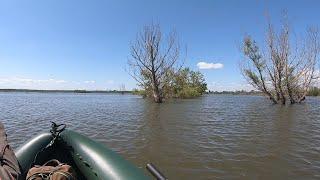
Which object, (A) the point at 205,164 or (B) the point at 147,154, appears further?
(B) the point at 147,154

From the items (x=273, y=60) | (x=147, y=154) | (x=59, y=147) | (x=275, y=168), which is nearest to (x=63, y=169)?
(x=59, y=147)

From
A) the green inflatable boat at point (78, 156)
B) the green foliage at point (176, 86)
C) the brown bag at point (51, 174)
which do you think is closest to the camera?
the brown bag at point (51, 174)


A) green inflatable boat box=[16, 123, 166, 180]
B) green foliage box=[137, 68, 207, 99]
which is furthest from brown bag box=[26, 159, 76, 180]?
green foliage box=[137, 68, 207, 99]

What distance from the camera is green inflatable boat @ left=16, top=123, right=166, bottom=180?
10.9 feet

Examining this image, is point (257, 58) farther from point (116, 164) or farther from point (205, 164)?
point (116, 164)

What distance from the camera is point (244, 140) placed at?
27.8ft

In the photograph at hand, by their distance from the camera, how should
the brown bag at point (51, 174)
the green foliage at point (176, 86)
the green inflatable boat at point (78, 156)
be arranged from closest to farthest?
the brown bag at point (51, 174)
the green inflatable boat at point (78, 156)
the green foliage at point (176, 86)

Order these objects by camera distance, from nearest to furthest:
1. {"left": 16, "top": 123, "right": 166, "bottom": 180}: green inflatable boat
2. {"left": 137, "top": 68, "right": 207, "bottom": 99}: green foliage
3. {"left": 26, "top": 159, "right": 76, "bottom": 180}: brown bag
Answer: {"left": 26, "top": 159, "right": 76, "bottom": 180}: brown bag, {"left": 16, "top": 123, "right": 166, "bottom": 180}: green inflatable boat, {"left": 137, "top": 68, "right": 207, "bottom": 99}: green foliage

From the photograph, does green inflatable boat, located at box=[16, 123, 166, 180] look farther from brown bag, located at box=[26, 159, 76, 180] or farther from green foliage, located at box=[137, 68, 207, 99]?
green foliage, located at box=[137, 68, 207, 99]

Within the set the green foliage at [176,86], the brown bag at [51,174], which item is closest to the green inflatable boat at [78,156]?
the brown bag at [51,174]

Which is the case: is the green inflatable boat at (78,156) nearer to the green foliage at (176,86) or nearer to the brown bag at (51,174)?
the brown bag at (51,174)

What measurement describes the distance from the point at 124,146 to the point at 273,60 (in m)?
22.8

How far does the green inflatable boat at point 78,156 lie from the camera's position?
10.9 ft

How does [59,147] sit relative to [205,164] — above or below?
above
